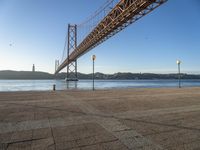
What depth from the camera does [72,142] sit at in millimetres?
2775

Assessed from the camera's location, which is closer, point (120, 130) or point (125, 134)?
point (125, 134)

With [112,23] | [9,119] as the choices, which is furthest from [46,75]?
[9,119]

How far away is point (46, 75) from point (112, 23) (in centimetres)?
9197

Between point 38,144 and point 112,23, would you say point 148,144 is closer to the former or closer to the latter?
point 38,144

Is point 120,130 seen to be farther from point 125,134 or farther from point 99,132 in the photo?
point 99,132

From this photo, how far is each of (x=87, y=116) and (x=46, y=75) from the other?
345ft

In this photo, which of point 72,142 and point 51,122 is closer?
point 72,142

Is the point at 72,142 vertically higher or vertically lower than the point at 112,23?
lower

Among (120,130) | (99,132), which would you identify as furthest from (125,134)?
(99,132)

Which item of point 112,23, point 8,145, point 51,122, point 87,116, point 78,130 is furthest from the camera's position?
point 112,23

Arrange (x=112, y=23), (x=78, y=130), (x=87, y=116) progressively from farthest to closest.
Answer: (x=112, y=23)
(x=87, y=116)
(x=78, y=130)

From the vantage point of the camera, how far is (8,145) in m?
2.66

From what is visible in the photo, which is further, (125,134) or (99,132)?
(99,132)

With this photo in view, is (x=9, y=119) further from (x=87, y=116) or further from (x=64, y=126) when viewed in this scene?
(x=87, y=116)
